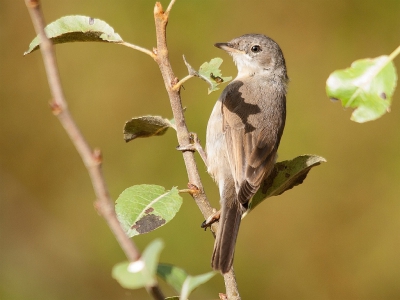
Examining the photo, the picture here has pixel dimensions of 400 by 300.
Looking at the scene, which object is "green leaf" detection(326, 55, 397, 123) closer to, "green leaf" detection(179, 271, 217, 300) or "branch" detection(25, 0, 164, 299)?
"green leaf" detection(179, 271, 217, 300)

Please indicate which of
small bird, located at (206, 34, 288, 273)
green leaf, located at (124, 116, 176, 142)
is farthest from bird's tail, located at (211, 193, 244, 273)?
green leaf, located at (124, 116, 176, 142)

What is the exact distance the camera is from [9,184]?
6.13m

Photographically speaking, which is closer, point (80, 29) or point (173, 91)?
point (173, 91)

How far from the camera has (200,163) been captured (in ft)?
17.1

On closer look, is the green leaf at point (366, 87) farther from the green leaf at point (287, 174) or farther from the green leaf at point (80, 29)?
the green leaf at point (80, 29)

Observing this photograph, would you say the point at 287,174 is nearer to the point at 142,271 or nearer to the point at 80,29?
the point at 80,29

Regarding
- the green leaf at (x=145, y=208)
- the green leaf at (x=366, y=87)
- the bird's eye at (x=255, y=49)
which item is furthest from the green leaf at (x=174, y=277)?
the bird's eye at (x=255, y=49)

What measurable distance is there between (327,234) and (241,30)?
2.26 m

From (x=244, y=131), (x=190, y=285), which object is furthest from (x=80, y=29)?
(x=190, y=285)

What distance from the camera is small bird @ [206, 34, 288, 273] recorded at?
9.30ft

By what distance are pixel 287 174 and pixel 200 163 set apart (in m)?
2.74

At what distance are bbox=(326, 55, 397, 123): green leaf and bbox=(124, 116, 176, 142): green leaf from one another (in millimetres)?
1297

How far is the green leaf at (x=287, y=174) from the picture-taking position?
2467 millimetres

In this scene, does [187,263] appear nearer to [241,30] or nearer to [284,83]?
[284,83]
